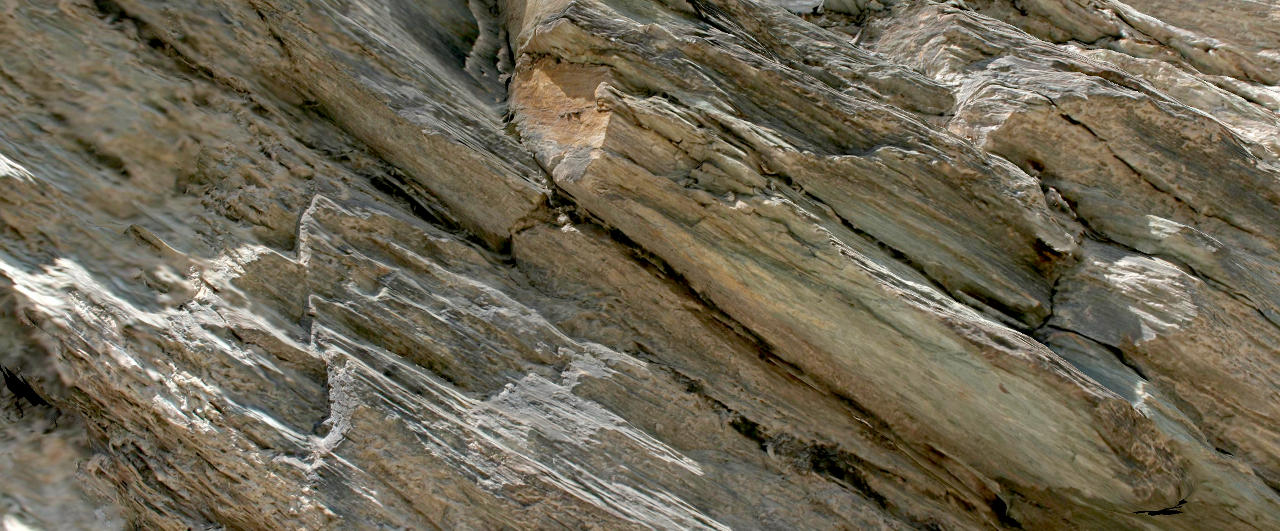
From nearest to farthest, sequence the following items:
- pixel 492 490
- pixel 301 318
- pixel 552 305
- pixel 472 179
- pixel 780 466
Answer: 1. pixel 492 490
2. pixel 301 318
3. pixel 780 466
4. pixel 552 305
5. pixel 472 179

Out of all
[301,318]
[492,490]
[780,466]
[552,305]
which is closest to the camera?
[492,490]

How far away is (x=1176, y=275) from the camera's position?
9.94 metres

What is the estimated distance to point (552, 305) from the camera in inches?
399

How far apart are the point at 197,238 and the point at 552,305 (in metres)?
4.18

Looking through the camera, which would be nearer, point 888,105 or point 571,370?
point 571,370

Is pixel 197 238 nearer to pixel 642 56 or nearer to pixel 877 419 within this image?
pixel 642 56

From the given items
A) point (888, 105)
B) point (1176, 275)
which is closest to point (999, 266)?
point (1176, 275)

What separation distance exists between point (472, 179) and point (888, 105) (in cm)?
603

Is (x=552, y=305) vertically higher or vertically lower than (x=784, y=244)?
lower

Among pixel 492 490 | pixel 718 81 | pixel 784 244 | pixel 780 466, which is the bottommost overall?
pixel 492 490

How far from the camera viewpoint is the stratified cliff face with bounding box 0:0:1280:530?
806cm

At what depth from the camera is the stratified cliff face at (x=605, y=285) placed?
806 cm

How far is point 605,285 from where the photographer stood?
1037 cm

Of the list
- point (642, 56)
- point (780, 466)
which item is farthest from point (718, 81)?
point (780, 466)
